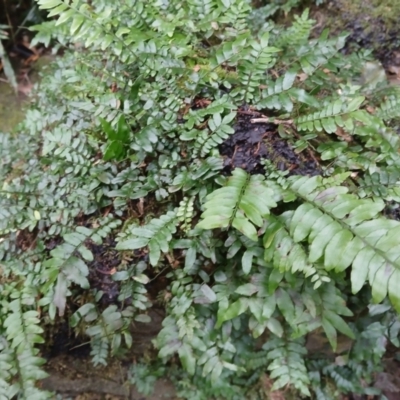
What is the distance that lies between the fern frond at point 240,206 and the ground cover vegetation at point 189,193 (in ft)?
0.04

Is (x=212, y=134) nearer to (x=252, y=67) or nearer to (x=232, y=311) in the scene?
(x=252, y=67)

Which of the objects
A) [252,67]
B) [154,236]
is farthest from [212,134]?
[154,236]

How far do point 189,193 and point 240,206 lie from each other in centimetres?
45

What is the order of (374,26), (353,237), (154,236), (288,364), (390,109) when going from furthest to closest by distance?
(374,26), (288,364), (390,109), (154,236), (353,237)

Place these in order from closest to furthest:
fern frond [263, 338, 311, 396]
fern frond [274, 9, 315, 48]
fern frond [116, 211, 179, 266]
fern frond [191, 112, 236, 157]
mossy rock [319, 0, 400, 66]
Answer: fern frond [116, 211, 179, 266]
fern frond [191, 112, 236, 157]
fern frond [263, 338, 311, 396]
fern frond [274, 9, 315, 48]
mossy rock [319, 0, 400, 66]

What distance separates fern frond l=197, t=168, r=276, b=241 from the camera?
5.54 ft

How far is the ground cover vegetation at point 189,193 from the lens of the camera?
200cm

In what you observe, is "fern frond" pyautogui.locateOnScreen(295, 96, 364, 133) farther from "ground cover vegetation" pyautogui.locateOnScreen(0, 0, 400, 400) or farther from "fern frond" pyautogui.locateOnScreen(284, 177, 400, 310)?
"fern frond" pyautogui.locateOnScreen(284, 177, 400, 310)

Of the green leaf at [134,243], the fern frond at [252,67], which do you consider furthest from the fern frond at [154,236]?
the fern frond at [252,67]

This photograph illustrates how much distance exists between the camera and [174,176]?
2201mm

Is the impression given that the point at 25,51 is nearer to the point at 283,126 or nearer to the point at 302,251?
the point at 283,126

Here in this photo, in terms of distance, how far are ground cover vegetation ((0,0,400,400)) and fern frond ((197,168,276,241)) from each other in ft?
0.04

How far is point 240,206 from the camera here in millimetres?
1745

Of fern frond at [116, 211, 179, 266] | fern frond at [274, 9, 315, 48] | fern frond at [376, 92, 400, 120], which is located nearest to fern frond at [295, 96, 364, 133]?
fern frond at [376, 92, 400, 120]
